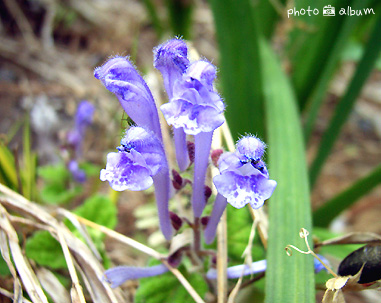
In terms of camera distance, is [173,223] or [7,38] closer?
[173,223]

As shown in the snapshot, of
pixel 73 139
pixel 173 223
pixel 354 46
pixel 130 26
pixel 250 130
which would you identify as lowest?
pixel 173 223

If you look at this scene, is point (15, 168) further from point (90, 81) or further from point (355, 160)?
point (355, 160)

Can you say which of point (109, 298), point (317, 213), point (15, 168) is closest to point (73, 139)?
point (15, 168)

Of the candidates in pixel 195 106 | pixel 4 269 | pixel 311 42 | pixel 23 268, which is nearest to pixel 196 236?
pixel 195 106

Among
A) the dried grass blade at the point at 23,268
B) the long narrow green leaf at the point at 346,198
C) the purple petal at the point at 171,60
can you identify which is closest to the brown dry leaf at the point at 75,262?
the dried grass blade at the point at 23,268

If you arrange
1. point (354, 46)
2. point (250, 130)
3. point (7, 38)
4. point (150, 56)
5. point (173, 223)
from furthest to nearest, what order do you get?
point (150, 56) → point (7, 38) → point (354, 46) → point (250, 130) → point (173, 223)

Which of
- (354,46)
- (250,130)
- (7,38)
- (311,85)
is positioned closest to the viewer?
(250,130)
